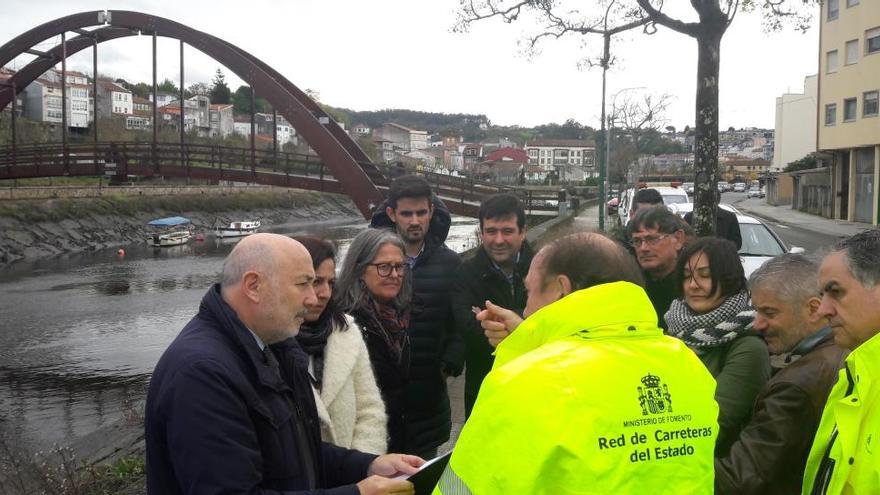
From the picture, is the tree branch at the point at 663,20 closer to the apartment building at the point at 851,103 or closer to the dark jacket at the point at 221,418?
the dark jacket at the point at 221,418

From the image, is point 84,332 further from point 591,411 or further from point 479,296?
point 591,411

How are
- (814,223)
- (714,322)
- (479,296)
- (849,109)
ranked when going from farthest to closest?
(849,109), (814,223), (479,296), (714,322)

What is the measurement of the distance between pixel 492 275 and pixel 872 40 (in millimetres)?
38238

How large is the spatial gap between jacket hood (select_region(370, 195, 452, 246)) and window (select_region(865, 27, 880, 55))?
123 ft

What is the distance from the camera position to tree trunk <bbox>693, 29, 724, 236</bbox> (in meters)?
8.61

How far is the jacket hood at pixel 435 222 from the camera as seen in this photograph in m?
4.28

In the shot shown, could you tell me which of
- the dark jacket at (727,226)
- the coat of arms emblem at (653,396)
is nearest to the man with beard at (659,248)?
the coat of arms emblem at (653,396)

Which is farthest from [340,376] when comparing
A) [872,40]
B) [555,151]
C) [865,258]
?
[555,151]

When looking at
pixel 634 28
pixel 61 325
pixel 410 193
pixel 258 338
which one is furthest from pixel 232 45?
pixel 258 338

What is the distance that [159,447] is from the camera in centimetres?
196

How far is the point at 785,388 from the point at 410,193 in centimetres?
244

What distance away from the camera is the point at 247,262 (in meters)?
2.10

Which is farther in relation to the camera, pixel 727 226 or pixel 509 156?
pixel 509 156

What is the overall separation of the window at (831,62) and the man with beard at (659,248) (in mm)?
39662
